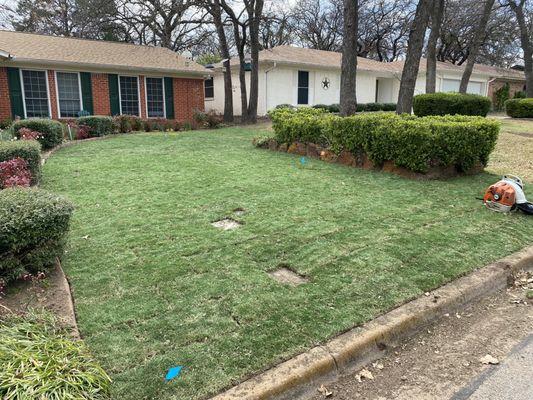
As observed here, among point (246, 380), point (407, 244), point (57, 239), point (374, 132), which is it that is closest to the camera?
point (246, 380)

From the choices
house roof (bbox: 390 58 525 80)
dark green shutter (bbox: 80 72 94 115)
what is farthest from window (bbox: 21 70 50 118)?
house roof (bbox: 390 58 525 80)

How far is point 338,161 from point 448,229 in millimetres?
4358

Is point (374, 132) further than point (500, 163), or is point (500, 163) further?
point (500, 163)

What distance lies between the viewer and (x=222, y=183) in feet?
23.8

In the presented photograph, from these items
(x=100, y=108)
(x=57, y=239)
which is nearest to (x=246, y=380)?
(x=57, y=239)

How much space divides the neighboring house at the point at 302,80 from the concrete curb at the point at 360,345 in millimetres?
18891

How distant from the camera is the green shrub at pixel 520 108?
20.4 meters

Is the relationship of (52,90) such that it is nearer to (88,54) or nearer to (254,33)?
(88,54)

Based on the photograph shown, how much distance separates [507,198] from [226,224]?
3.78m

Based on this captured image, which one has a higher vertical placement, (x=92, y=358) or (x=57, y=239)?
(x=57, y=239)

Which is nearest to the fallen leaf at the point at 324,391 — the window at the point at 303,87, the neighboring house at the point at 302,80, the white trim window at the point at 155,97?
the white trim window at the point at 155,97

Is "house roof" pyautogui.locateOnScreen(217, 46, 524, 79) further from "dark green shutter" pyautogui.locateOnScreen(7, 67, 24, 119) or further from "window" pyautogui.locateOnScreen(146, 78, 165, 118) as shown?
"dark green shutter" pyautogui.locateOnScreen(7, 67, 24, 119)

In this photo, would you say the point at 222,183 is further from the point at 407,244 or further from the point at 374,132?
the point at 407,244

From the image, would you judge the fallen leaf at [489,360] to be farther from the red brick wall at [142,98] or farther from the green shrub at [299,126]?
the red brick wall at [142,98]
